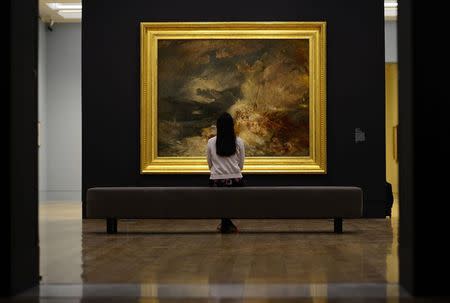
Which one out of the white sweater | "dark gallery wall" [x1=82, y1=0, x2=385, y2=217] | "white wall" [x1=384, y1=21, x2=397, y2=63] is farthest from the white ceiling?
the white sweater

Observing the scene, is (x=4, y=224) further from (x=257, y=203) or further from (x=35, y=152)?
(x=257, y=203)

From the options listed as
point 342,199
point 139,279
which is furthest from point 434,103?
point 342,199

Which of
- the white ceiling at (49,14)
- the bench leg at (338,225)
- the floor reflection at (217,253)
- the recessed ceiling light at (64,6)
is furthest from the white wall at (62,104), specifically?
the bench leg at (338,225)

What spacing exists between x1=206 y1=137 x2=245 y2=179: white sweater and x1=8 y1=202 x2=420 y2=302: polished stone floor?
1.04 m

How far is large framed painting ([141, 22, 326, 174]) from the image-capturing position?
17.1 metres

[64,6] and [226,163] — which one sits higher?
[64,6]

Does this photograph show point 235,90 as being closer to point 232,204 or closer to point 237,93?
point 237,93

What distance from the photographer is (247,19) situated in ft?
56.6

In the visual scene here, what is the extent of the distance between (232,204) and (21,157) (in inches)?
284

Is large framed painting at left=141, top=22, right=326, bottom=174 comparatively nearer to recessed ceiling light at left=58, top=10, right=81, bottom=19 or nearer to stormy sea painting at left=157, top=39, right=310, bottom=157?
stormy sea painting at left=157, top=39, right=310, bottom=157

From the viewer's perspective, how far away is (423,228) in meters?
6.25

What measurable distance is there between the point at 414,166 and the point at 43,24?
2271 cm

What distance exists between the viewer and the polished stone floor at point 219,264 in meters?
6.36

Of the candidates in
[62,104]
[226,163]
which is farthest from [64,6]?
[226,163]
